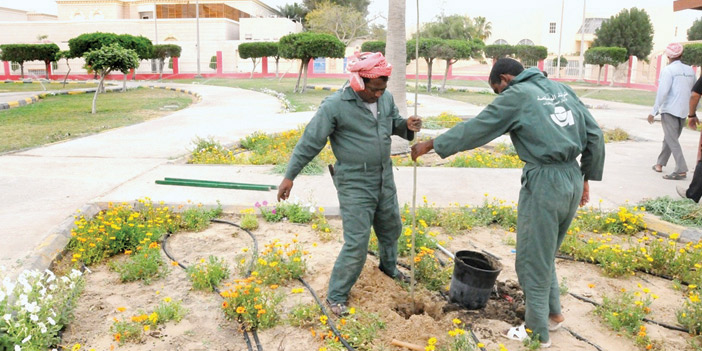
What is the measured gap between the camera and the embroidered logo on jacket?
130 inches

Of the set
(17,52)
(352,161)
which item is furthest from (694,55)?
(17,52)

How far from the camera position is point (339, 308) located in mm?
3873

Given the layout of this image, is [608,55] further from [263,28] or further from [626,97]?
[263,28]

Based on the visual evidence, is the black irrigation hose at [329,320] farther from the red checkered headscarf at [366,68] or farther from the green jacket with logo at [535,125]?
the red checkered headscarf at [366,68]

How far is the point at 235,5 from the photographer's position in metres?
64.2

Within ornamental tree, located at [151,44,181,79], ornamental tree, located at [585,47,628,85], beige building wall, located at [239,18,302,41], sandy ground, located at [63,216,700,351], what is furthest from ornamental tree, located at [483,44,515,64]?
sandy ground, located at [63,216,700,351]

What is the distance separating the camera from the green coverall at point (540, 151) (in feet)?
10.8

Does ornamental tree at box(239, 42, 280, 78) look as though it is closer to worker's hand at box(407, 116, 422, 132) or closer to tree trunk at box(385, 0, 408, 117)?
tree trunk at box(385, 0, 408, 117)

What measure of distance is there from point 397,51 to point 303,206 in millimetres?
4489

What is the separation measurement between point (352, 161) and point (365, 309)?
101cm

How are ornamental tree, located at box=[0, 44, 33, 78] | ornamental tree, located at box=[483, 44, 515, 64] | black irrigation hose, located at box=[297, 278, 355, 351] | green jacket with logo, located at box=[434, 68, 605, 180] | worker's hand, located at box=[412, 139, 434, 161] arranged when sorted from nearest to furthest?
1. green jacket with logo, located at box=[434, 68, 605, 180]
2. black irrigation hose, located at box=[297, 278, 355, 351]
3. worker's hand, located at box=[412, 139, 434, 161]
4. ornamental tree, located at box=[0, 44, 33, 78]
5. ornamental tree, located at box=[483, 44, 515, 64]

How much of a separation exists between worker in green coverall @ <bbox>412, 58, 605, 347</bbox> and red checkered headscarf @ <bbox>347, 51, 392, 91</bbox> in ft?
1.98

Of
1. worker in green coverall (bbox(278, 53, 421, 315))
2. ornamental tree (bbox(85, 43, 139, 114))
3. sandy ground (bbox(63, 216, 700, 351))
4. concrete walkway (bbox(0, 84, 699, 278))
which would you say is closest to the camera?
sandy ground (bbox(63, 216, 700, 351))

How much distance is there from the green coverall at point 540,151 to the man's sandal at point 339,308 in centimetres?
117
